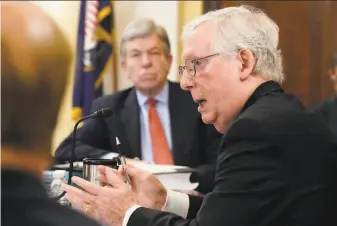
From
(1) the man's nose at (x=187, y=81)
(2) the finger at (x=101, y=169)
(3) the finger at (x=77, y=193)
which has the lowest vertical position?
(3) the finger at (x=77, y=193)

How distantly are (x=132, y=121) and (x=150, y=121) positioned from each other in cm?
9

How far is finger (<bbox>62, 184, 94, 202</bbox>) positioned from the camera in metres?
1.55

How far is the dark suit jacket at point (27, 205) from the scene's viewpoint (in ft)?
2.57

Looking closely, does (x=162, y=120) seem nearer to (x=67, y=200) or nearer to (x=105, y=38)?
(x=67, y=200)

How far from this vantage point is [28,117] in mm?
815

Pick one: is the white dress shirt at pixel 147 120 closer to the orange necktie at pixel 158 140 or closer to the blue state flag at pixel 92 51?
the orange necktie at pixel 158 140

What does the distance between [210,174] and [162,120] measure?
1.38 feet

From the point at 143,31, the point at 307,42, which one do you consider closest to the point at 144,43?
the point at 143,31

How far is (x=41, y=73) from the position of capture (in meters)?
0.83

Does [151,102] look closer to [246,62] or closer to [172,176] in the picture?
[172,176]

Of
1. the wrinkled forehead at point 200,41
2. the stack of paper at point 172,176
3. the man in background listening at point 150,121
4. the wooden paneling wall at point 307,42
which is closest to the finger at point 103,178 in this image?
the stack of paper at point 172,176

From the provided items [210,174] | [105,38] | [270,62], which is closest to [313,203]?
[270,62]

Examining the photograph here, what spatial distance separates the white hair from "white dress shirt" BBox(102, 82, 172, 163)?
103cm

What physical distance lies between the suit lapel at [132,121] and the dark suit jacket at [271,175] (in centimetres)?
106
